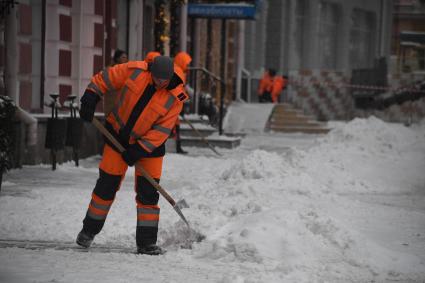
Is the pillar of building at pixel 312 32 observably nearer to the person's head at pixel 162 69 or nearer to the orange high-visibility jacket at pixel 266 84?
the orange high-visibility jacket at pixel 266 84

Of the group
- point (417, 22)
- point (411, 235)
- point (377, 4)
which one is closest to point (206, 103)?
point (411, 235)

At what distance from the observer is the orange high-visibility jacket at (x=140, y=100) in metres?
7.10

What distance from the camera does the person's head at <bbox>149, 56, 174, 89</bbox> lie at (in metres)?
6.91

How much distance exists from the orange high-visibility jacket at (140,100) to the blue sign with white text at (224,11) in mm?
14305

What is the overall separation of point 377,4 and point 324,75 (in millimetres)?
11890

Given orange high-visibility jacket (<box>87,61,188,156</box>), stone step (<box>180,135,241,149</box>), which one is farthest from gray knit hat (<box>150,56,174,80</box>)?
stone step (<box>180,135,241,149</box>)

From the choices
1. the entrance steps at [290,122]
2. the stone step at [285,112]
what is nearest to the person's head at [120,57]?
the entrance steps at [290,122]

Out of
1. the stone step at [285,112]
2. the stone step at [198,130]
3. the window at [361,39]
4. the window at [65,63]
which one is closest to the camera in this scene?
the window at [65,63]

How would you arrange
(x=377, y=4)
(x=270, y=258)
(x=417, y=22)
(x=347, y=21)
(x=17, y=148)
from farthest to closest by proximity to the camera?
1. (x=417, y=22)
2. (x=377, y=4)
3. (x=347, y=21)
4. (x=17, y=148)
5. (x=270, y=258)

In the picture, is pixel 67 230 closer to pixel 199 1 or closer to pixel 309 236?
pixel 309 236

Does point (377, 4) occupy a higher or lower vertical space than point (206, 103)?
higher

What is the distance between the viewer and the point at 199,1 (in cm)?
2278

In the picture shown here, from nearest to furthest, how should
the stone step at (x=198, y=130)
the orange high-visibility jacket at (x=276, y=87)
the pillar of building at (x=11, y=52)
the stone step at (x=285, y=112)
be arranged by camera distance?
the pillar of building at (x=11, y=52) < the stone step at (x=198, y=130) < the stone step at (x=285, y=112) < the orange high-visibility jacket at (x=276, y=87)

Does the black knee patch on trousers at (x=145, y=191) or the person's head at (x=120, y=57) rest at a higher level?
the person's head at (x=120, y=57)
